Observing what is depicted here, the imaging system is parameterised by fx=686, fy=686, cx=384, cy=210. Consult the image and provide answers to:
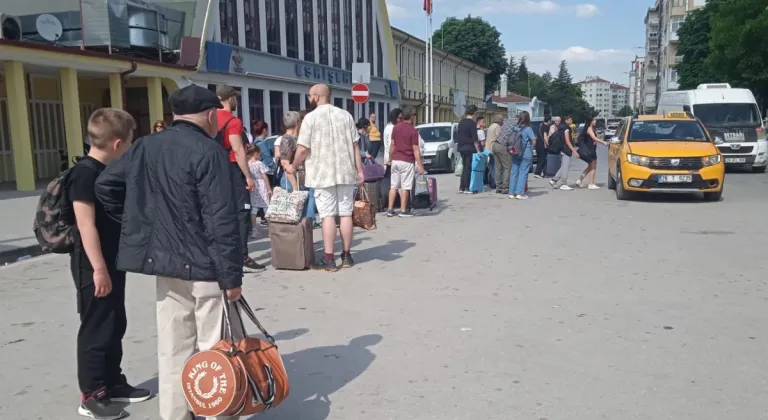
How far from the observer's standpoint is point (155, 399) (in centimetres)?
402

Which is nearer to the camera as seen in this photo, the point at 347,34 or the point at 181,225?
the point at 181,225

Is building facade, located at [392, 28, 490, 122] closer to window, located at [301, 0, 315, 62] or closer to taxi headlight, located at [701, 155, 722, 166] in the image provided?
window, located at [301, 0, 315, 62]

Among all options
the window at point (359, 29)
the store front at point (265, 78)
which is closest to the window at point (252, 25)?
the store front at point (265, 78)

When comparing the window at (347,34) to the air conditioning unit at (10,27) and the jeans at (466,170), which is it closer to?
the air conditioning unit at (10,27)

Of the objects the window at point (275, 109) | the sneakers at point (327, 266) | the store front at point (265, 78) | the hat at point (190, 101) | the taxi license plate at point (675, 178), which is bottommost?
the sneakers at point (327, 266)

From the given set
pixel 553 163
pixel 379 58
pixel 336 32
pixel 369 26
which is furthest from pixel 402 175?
pixel 379 58

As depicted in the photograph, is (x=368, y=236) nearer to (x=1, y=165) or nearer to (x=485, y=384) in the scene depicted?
(x=485, y=384)

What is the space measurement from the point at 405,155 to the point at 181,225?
7889mm

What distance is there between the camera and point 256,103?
2661cm

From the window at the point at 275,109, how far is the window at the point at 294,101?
803mm

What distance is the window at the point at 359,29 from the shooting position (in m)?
36.8

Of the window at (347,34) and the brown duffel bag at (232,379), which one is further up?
the window at (347,34)

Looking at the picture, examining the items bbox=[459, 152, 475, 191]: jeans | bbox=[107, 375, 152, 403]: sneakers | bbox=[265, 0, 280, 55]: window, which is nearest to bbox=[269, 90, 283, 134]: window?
bbox=[265, 0, 280, 55]: window

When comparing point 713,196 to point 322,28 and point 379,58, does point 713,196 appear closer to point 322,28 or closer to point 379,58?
point 322,28
